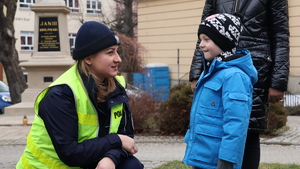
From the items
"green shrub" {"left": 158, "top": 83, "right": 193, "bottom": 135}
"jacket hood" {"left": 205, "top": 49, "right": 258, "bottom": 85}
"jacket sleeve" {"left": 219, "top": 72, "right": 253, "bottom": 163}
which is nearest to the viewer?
"jacket sleeve" {"left": 219, "top": 72, "right": 253, "bottom": 163}

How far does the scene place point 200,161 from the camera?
3.04 metres

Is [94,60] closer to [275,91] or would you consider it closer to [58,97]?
[58,97]

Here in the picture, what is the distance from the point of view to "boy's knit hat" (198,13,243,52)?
3085 millimetres

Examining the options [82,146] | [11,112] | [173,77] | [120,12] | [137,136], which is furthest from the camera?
[120,12]

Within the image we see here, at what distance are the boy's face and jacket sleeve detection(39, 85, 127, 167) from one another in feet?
3.09

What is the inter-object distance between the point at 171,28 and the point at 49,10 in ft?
31.9

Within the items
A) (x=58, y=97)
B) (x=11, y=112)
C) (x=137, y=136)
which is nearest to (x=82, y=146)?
(x=58, y=97)

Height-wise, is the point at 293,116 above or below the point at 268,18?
below

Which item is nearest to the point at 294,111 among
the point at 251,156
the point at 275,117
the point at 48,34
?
the point at 275,117

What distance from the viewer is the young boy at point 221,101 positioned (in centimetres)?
285

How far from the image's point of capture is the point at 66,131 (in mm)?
2688

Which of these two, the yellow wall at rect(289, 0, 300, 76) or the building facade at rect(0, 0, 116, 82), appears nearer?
the yellow wall at rect(289, 0, 300, 76)

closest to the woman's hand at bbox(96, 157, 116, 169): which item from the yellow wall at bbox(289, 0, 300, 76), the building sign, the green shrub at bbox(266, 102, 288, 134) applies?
the green shrub at bbox(266, 102, 288, 134)

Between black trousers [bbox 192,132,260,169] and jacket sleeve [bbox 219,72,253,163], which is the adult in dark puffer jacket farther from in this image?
jacket sleeve [bbox 219,72,253,163]
